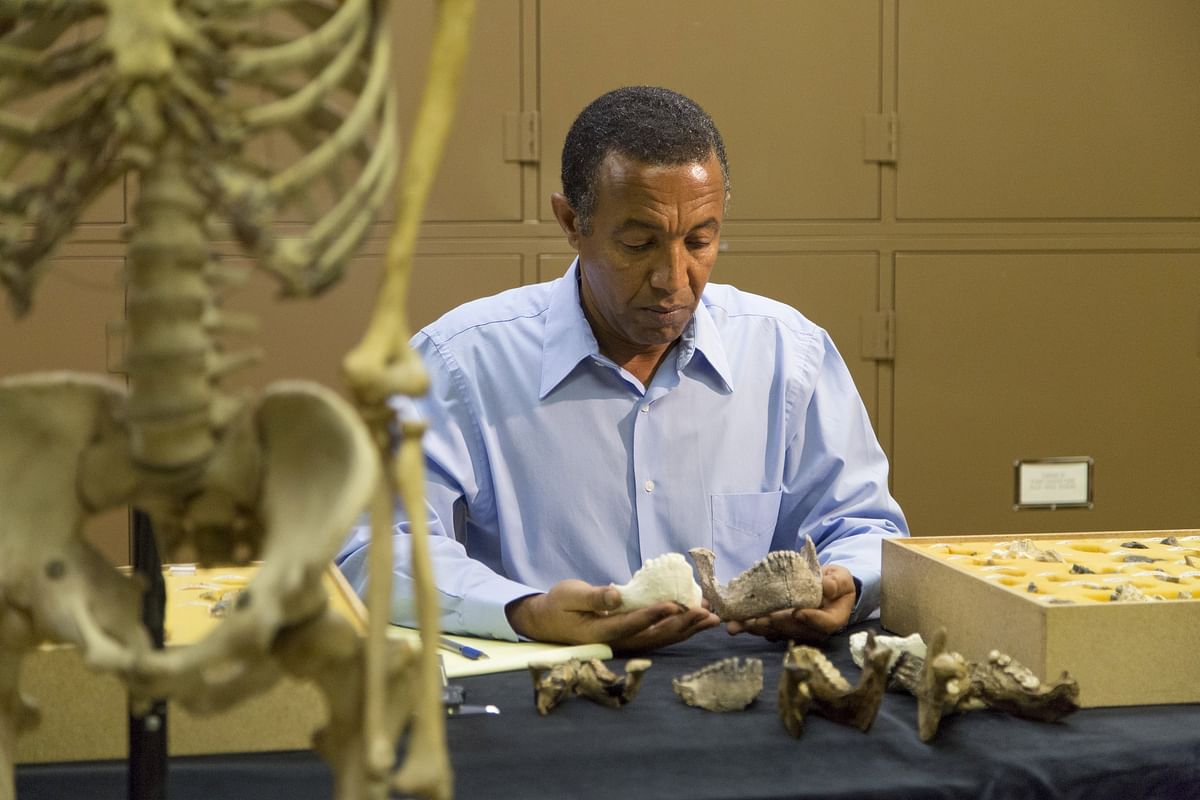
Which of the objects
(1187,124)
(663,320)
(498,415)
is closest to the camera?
(663,320)

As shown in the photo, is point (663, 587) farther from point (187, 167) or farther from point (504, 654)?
point (187, 167)

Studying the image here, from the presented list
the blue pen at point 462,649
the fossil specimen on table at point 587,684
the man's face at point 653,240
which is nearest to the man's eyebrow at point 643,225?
the man's face at point 653,240

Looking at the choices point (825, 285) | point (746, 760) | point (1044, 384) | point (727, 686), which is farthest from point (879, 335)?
point (746, 760)

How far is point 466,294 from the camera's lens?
3.10 meters

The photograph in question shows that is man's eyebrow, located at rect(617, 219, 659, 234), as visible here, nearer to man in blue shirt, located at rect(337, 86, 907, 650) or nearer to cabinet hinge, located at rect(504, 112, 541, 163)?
man in blue shirt, located at rect(337, 86, 907, 650)

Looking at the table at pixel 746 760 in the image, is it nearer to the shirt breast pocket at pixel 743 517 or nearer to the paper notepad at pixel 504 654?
the paper notepad at pixel 504 654

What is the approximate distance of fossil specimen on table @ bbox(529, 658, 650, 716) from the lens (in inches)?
55.4

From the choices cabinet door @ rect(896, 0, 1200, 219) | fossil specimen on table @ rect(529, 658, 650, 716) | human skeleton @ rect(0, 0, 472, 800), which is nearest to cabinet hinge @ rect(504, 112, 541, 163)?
cabinet door @ rect(896, 0, 1200, 219)

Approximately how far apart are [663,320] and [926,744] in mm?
957

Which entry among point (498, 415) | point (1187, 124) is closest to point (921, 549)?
point (498, 415)

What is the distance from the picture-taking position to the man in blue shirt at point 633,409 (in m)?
2.12

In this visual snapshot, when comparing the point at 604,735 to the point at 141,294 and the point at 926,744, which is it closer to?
the point at 926,744

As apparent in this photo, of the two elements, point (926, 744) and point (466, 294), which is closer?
point (926, 744)

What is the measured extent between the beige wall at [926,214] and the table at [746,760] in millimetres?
1811
